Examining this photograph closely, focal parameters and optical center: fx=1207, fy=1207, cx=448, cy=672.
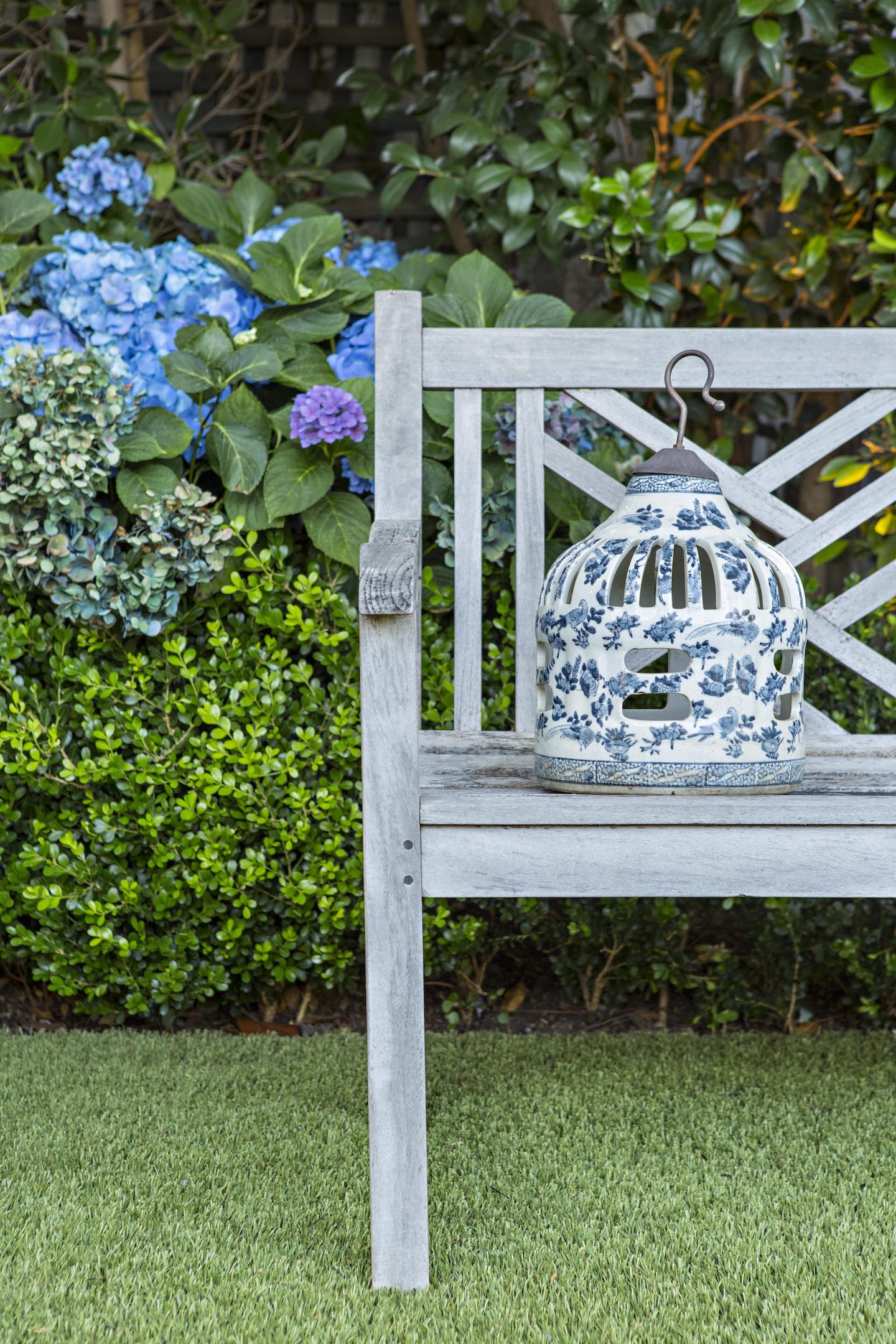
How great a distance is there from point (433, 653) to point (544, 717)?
0.64 meters

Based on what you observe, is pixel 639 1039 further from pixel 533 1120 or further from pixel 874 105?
pixel 874 105

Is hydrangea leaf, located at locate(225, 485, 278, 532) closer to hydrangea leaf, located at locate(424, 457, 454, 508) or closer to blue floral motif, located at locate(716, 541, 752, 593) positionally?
hydrangea leaf, located at locate(424, 457, 454, 508)

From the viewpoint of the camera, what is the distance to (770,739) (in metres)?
1.11

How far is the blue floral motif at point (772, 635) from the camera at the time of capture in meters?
1.10

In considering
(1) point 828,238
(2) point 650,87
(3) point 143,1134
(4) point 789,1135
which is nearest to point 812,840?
(4) point 789,1135

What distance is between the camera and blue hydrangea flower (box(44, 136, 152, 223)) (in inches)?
83.0

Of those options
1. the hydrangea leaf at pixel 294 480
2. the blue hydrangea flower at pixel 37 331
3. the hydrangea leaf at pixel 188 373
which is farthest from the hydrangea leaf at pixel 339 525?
the blue hydrangea flower at pixel 37 331

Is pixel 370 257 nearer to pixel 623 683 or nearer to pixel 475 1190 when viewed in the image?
pixel 623 683

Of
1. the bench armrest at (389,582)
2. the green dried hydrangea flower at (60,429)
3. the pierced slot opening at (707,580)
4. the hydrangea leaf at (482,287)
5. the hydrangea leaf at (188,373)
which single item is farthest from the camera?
the hydrangea leaf at (482,287)

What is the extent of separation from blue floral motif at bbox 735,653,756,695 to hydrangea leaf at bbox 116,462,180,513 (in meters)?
0.94

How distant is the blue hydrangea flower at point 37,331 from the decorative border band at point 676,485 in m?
1.06

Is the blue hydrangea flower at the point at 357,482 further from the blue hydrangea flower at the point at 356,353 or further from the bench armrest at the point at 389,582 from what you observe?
the bench armrest at the point at 389,582

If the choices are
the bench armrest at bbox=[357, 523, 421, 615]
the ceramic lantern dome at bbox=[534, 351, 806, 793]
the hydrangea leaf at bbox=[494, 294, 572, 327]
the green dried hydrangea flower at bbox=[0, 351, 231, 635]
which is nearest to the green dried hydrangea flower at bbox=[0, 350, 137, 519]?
the green dried hydrangea flower at bbox=[0, 351, 231, 635]

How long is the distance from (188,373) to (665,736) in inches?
39.4
